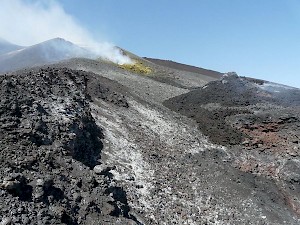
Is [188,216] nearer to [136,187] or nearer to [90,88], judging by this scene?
[136,187]

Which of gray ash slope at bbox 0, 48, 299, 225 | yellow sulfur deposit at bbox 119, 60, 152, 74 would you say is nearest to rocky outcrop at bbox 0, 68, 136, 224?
gray ash slope at bbox 0, 48, 299, 225

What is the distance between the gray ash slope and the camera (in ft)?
37.0

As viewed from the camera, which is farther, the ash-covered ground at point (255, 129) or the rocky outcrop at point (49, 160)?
the ash-covered ground at point (255, 129)

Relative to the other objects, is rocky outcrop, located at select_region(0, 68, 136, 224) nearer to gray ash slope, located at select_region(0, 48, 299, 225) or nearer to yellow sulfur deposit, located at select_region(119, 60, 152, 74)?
gray ash slope, located at select_region(0, 48, 299, 225)

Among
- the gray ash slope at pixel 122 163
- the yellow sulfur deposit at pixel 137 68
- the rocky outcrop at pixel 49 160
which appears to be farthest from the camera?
the yellow sulfur deposit at pixel 137 68

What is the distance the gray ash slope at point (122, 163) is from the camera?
1127cm

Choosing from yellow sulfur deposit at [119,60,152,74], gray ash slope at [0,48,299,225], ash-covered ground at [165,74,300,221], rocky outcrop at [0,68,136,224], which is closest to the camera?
rocky outcrop at [0,68,136,224]

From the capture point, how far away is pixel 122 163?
17219 mm

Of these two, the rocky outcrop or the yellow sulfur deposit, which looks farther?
the yellow sulfur deposit

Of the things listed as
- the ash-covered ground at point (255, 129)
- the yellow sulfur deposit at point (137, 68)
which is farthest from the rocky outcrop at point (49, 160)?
the yellow sulfur deposit at point (137, 68)

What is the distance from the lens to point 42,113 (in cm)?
1491

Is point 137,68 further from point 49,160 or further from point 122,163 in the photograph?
point 49,160

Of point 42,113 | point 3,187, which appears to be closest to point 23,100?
point 42,113

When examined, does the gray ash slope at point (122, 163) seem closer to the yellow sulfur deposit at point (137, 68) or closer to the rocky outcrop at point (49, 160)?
the rocky outcrop at point (49, 160)
